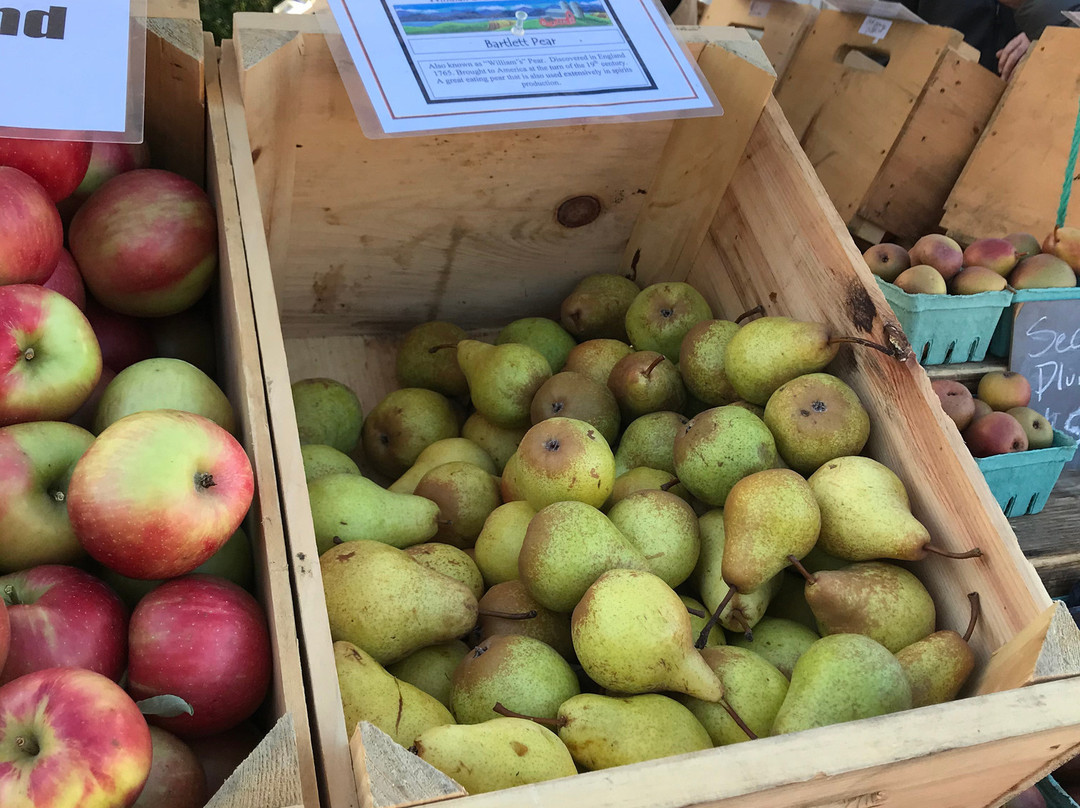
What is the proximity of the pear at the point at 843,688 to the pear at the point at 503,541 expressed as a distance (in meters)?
0.43

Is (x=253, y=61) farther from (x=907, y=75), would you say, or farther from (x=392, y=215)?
(x=907, y=75)

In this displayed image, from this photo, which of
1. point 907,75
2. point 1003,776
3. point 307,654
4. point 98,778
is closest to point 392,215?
point 307,654

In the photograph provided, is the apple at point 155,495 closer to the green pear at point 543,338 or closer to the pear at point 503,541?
the pear at point 503,541

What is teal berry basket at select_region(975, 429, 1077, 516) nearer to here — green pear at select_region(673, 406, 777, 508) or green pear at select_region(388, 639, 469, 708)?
green pear at select_region(673, 406, 777, 508)

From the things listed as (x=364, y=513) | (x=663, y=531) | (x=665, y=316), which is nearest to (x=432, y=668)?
(x=364, y=513)

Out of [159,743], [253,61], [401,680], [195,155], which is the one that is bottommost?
[401,680]

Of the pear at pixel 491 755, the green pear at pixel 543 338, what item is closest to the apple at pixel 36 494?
the pear at pixel 491 755

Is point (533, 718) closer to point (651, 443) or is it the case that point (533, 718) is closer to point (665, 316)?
point (651, 443)

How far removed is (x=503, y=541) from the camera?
1375 mm

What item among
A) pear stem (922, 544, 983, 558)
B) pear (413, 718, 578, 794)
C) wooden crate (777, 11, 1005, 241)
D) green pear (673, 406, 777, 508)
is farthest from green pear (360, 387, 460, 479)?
wooden crate (777, 11, 1005, 241)

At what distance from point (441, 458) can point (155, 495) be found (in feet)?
2.22

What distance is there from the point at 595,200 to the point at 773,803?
49.1 inches

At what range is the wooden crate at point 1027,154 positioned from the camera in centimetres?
276

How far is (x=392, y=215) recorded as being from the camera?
5.68 ft
